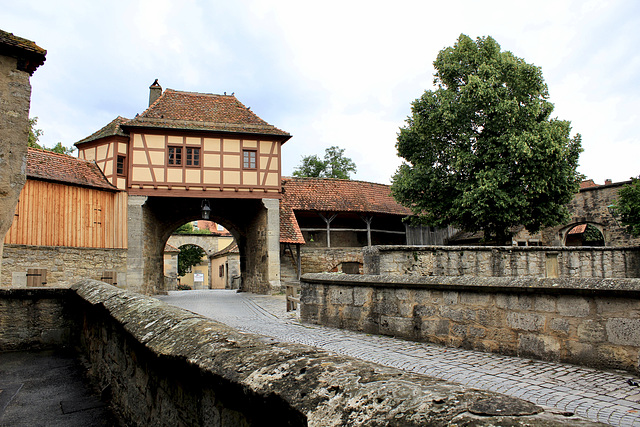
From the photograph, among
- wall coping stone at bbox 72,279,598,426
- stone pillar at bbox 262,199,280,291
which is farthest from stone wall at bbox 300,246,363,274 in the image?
wall coping stone at bbox 72,279,598,426

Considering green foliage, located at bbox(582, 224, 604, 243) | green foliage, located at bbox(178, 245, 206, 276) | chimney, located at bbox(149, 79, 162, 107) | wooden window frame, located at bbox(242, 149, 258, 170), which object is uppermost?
chimney, located at bbox(149, 79, 162, 107)

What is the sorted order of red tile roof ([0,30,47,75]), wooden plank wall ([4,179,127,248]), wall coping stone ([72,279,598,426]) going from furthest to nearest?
wooden plank wall ([4,179,127,248])
red tile roof ([0,30,47,75])
wall coping stone ([72,279,598,426])

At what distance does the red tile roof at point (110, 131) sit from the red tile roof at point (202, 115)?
41.5 inches

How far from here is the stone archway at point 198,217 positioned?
18.8 metres

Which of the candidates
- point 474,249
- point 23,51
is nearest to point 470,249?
point 474,249

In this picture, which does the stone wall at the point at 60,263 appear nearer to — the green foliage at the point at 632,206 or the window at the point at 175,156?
the window at the point at 175,156

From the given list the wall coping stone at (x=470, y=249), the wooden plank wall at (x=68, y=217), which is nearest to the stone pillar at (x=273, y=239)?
the wooden plank wall at (x=68, y=217)

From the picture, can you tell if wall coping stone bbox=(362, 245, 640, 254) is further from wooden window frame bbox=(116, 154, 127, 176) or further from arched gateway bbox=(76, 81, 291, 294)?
wooden window frame bbox=(116, 154, 127, 176)

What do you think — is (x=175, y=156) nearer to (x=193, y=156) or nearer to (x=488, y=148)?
(x=193, y=156)

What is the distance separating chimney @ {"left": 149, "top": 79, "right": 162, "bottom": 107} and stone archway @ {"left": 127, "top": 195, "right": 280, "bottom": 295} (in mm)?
6142

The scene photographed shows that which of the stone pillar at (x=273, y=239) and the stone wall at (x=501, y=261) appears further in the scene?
the stone pillar at (x=273, y=239)

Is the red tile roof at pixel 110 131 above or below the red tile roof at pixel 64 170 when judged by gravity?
above

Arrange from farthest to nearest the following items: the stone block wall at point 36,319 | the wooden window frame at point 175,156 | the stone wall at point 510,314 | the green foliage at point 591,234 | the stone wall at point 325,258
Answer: the green foliage at point 591,234 < the stone wall at point 325,258 < the wooden window frame at point 175,156 < the stone block wall at point 36,319 < the stone wall at point 510,314

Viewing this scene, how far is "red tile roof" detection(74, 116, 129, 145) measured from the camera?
64.4ft
